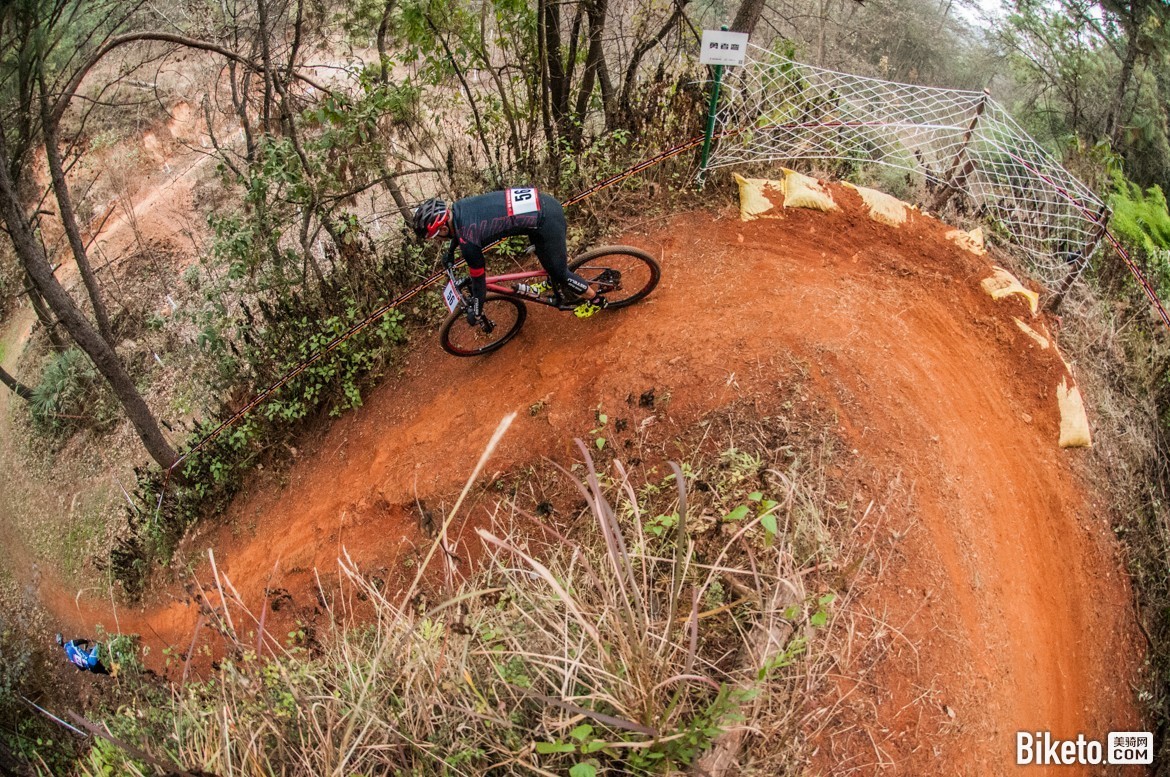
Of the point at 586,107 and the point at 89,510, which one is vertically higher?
the point at 586,107

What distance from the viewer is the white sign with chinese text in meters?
6.33

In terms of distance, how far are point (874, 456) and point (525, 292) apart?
11.2ft

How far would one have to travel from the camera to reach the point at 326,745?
115 inches

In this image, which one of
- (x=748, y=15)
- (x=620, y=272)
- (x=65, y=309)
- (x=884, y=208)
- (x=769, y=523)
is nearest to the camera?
(x=769, y=523)

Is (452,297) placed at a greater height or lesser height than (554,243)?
lesser

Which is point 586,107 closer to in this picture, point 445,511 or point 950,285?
point 950,285

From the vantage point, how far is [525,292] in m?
6.25

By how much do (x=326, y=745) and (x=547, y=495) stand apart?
2967 mm

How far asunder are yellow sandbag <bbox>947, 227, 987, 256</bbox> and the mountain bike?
3351 mm

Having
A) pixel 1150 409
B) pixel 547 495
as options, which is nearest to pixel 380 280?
pixel 547 495

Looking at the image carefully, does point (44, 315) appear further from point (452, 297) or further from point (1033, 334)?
point (1033, 334)

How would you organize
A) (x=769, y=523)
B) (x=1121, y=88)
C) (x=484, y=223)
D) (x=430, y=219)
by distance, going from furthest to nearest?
(x=1121, y=88) → (x=484, y=223) → (x=430, y=219) → (x=769, y=523)

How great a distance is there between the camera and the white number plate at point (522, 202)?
534 cm

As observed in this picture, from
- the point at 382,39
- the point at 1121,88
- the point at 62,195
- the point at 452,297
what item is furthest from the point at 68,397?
the point at 1121,88
